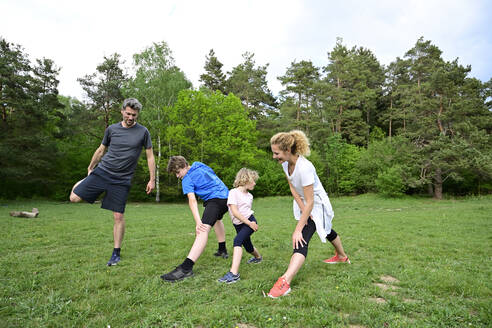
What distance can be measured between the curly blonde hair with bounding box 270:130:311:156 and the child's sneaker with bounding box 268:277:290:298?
5.18 ft

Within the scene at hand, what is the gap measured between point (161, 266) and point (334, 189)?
29.9 m

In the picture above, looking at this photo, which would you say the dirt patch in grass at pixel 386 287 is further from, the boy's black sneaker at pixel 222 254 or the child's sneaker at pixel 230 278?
the boy's black sneaker at pixel 222 254

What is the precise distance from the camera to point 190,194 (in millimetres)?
3963

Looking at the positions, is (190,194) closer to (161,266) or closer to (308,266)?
(161,266)

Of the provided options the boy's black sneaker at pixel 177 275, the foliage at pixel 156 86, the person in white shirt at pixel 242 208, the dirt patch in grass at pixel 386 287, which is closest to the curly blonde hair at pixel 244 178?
the person in white shirt at pixel 242 208

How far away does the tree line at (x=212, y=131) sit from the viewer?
22797 millimetres

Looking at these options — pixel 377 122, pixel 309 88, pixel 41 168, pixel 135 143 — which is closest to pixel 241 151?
pixel 309 88

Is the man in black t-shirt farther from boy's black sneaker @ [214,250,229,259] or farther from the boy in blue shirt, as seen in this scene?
boy's black sneaker @ [214,250,229,259]

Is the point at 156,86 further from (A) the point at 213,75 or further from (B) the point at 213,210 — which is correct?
(B) the point at 213,210

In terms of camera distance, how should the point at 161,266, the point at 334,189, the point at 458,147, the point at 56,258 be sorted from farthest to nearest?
the point at 334,189
the point at 458,147
the point at 56,258
the point at 161,266

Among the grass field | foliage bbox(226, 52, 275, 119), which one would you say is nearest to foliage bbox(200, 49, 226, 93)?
foliage bbox(226, 52, 275, 119)

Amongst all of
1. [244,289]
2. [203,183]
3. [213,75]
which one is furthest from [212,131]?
[244,289]

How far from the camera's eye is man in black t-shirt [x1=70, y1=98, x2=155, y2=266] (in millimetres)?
4430

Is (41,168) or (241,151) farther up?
(241,151)
